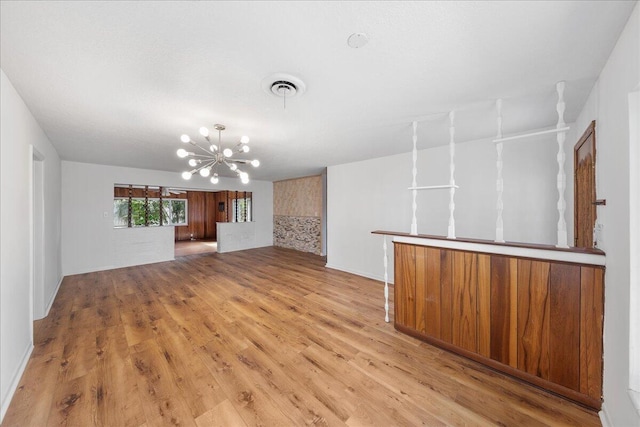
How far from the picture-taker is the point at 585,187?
2.24 m

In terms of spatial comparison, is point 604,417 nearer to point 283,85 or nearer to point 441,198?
point 441,198

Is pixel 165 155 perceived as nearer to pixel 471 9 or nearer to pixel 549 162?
pixel 471 9

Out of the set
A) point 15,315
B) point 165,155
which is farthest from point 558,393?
point 165,155

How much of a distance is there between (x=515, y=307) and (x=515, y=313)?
2.0 inches

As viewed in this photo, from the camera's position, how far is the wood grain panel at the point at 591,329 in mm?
1672

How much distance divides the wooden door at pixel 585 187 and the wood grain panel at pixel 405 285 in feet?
5.09

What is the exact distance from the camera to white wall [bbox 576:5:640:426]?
1.27 m

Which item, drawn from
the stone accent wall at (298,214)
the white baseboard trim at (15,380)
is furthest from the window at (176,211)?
the white baseboard trim at (15,380)

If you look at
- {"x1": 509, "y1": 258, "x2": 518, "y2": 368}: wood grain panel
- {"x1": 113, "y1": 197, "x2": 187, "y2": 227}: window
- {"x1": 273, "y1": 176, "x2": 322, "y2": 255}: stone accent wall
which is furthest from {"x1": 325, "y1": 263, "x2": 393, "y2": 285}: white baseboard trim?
{"x1": 113, "y1": 197, "x2": 187, "y2": 227}: window

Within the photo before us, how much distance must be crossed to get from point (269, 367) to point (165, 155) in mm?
4381

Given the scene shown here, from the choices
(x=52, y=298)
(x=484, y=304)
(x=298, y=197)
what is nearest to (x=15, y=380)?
(x=52, y=298)

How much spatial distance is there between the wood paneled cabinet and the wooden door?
70 centimetres

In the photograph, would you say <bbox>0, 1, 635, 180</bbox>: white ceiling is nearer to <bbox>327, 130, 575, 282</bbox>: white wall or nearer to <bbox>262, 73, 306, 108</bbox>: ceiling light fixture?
<bbox>262, 73, 306, 108</bbox>: ceiling light fixture

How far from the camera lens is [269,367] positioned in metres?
2.08
